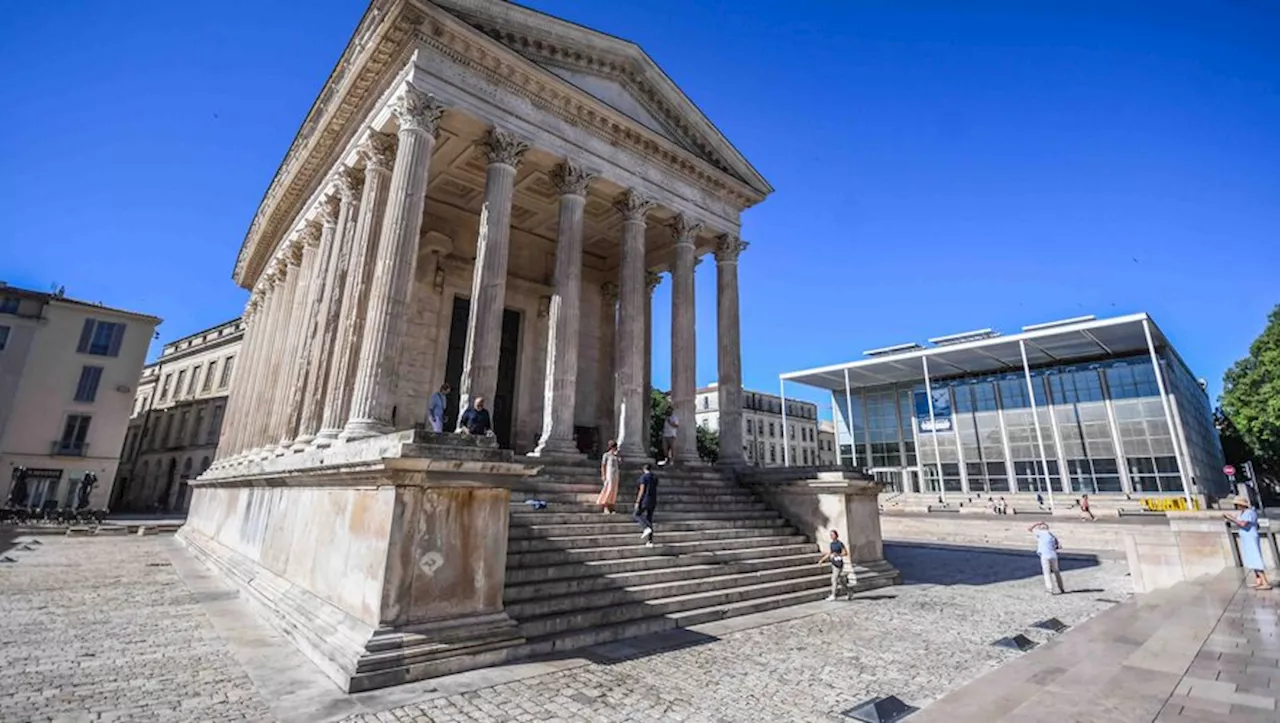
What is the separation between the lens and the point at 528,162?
15141 millimetres

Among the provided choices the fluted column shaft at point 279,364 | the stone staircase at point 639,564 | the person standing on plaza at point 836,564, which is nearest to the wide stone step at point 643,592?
the stone staircase at point 639,564

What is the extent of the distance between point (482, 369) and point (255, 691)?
7322 mm

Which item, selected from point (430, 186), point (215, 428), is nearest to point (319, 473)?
point (430, 186)

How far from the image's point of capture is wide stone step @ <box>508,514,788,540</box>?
357 inches

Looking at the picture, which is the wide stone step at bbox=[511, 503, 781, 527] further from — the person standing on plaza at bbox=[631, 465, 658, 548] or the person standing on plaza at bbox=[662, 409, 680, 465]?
the person standing on plaza at bbox=[662, 409, 680, 465]

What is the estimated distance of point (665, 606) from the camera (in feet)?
27.5

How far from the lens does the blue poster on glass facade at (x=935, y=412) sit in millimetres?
46906

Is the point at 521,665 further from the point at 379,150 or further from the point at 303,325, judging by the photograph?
the point at 303,325

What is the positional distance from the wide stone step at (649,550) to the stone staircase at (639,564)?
20mm

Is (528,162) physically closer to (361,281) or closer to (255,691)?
(361,281)

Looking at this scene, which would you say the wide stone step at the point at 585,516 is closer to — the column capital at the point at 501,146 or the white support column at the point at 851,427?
the column capital at the point at 501,146

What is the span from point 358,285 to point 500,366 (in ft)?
24.9

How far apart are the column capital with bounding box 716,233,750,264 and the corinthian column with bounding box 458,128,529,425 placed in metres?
7.28

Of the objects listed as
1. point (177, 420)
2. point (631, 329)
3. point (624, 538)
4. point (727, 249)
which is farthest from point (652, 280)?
point (177, 420)
